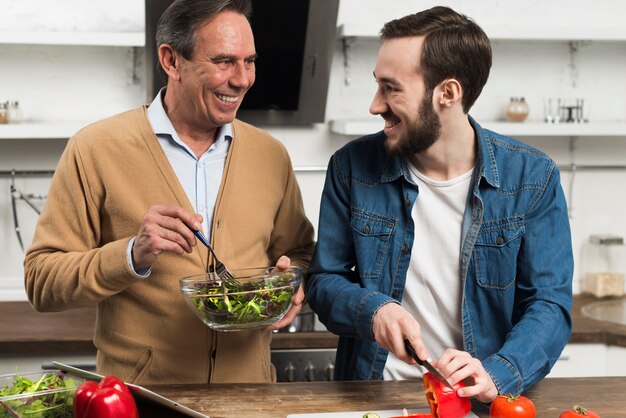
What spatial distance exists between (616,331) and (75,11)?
2243 millimetres

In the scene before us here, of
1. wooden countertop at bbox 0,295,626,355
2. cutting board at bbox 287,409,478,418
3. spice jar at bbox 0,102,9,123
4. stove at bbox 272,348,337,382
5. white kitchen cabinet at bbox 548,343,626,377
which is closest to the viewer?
cutting board at bbox 287,409,478,418

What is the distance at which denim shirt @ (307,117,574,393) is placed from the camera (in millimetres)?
1839

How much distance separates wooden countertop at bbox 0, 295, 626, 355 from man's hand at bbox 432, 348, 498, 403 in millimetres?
1234

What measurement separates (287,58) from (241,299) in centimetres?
162

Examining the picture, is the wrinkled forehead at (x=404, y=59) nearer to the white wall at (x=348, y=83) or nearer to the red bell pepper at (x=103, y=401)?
the red bell pepper at (x=103, y=401)

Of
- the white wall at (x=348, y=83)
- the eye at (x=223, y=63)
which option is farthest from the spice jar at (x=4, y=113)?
the eye at (x=223, y=63)

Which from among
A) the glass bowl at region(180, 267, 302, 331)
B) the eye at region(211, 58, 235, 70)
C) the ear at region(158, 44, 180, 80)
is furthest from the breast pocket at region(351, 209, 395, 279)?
the ear at region(158, 44, 180, 80)

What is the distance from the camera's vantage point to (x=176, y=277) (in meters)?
1.98

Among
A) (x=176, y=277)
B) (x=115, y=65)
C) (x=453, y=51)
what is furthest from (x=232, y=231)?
(x=115, y=65)

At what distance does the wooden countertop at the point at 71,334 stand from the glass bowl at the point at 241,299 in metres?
1.08

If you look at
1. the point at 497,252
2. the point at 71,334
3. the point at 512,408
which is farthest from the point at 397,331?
the point at 71,334

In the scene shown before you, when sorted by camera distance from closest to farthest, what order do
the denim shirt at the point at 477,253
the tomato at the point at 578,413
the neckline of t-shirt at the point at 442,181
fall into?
1. the tomato at the point at 578,413
2. the denim shirt at the point at 477,253
3. the neckline of t-shirt at the point at 442,181

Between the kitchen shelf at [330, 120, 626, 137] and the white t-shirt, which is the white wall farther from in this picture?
the white t-shirt

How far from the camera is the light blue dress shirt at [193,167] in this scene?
80.1 inches
